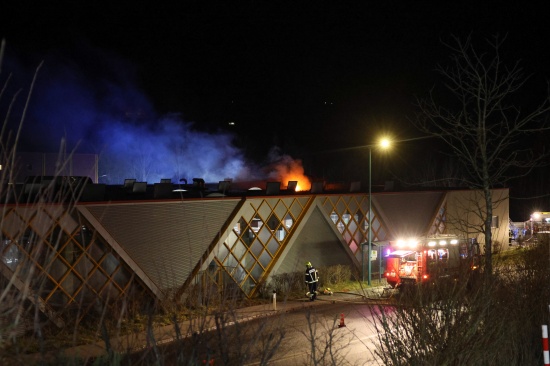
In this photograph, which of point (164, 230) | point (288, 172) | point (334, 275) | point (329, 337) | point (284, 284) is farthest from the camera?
point (288, 172)

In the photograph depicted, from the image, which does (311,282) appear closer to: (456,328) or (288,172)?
(456,328)

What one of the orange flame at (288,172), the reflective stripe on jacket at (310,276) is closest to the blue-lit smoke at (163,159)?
the orange flame at (288,172)

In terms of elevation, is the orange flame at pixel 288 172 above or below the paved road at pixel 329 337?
above

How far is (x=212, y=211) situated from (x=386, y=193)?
1075cm

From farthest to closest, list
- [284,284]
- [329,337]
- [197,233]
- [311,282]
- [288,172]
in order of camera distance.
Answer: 1. [288,172]
2. [284,284]
3. [311,282]
4. [197,233]
5. [329,337]

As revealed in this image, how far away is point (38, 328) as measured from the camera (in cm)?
422

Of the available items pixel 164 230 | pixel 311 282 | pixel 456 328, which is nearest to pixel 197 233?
pixel 164 230

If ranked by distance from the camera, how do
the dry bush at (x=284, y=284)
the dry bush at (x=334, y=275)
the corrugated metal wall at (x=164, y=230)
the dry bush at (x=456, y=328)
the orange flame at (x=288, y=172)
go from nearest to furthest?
the dry bush at (x=456, y=328)
the corrugated metal wall at (x=164, y=230)
the dry bush at (x=284, y=284)
the dry bush at (x=334, y=275)
the orange flame at (x=288, y=172)

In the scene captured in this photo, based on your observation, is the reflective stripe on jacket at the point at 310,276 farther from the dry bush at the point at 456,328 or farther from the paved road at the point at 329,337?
the dry bush at the point at 456,328

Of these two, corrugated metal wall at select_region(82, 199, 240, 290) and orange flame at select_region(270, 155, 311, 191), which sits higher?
orange flame at select_region(270, 155, 311, 191)

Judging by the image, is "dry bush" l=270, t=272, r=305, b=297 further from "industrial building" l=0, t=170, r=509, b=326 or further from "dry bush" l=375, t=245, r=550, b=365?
"dry bush" l=375, t=245, r=550, b=365

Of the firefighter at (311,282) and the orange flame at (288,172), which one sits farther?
the orange flame at (288,172)

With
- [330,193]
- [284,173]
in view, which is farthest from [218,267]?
[284,173]

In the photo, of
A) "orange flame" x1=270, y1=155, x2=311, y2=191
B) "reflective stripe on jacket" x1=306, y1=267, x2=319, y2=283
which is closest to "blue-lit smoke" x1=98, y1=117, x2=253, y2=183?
"orange flame" x1=270, y1=155, x2=311, y2=191
